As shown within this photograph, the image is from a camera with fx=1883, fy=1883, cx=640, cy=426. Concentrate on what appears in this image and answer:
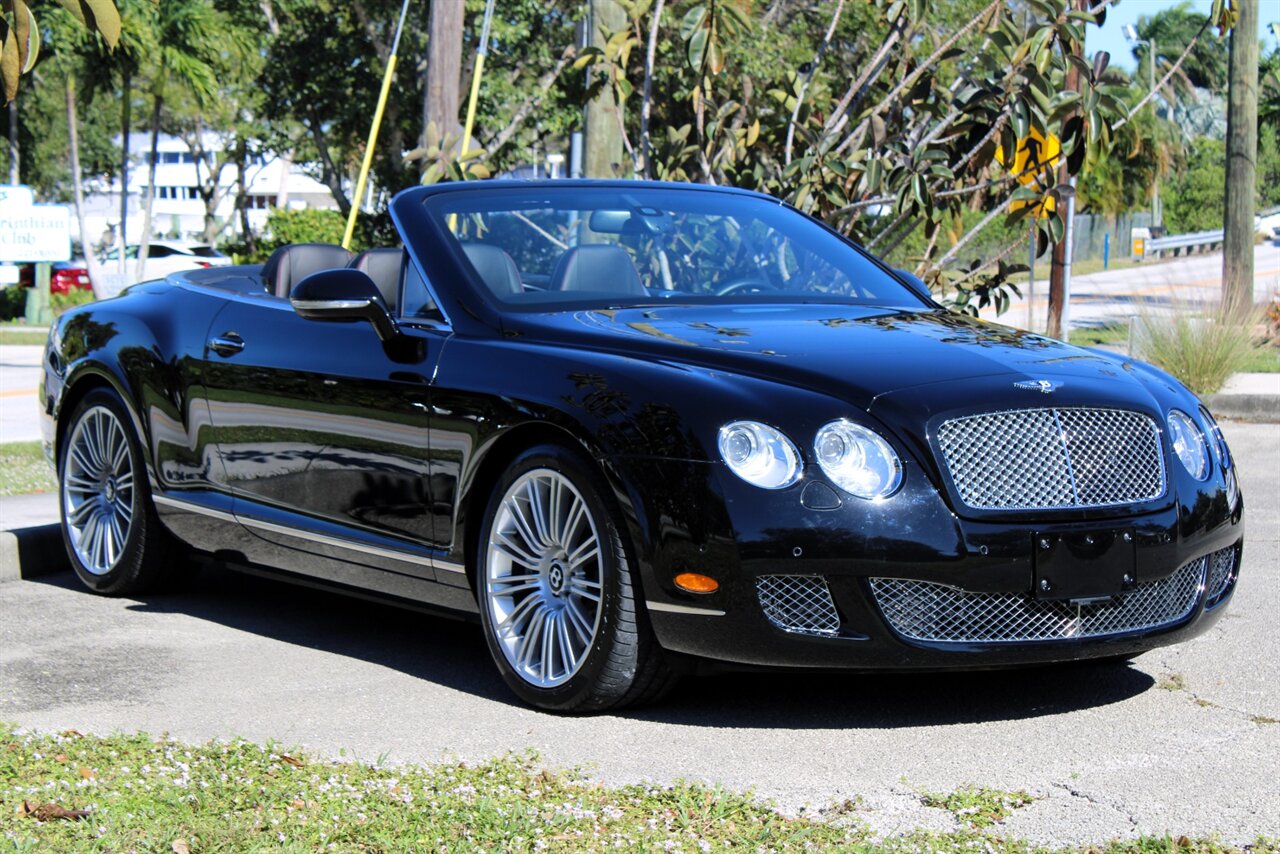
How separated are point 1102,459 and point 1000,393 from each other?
0.33 m

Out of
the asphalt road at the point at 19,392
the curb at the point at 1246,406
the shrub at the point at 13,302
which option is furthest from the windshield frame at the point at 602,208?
the shrub at the point at 13,302

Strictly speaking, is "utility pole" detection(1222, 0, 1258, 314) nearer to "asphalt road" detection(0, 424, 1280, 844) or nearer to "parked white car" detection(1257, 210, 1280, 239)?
"asphalt road" detection(0, 424, 1280, 844)

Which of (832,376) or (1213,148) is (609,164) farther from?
(1213,148)

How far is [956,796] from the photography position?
432 cm

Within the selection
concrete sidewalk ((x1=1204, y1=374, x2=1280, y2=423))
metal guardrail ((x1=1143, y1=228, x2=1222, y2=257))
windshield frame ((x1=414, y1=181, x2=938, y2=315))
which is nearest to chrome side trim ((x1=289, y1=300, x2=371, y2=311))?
windshield frame ((x1=414, y1=181, x2=938, y2=315))

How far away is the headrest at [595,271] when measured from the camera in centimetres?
600

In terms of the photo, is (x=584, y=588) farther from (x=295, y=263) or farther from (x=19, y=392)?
(x=19, y=392)

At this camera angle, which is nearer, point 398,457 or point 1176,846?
point 1176,846

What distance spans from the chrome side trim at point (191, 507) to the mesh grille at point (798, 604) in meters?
2.46

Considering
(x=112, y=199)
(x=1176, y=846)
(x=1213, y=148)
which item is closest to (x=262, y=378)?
(x=1176, y=846)

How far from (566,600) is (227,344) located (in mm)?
1945

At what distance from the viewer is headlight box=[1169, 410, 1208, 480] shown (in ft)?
17.2

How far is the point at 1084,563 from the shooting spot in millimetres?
4832

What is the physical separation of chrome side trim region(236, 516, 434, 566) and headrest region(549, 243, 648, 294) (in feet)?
3.16
